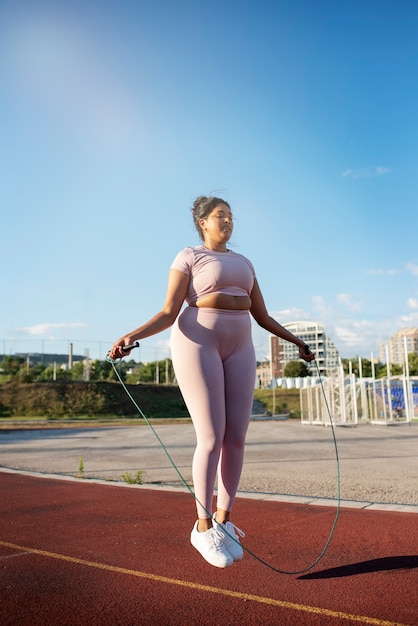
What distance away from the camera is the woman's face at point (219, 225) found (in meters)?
3.25

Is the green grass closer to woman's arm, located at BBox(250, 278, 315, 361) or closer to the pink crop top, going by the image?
woman's arm, located at BBox(250, 278, 315, 361)

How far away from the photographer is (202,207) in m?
3.33

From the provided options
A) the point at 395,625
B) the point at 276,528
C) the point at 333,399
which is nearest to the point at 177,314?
the point at 395,625

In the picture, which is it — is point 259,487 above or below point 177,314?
below

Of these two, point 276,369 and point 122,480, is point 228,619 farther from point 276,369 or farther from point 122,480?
point 276,369

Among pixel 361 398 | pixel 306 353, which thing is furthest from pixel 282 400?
pixel 306 353

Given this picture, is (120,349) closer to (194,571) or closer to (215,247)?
(215,247)

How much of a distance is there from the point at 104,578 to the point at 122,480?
200 inches

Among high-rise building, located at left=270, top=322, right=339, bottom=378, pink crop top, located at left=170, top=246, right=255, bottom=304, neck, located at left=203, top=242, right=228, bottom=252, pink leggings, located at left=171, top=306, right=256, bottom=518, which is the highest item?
high-rise building, located at left=270, top=322, right=339, bottom=378

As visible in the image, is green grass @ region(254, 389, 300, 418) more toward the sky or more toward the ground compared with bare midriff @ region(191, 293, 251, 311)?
more toward the ground

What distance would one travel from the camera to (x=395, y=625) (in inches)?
92.4

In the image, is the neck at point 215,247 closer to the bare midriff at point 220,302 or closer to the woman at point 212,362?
the woman at point 212,362

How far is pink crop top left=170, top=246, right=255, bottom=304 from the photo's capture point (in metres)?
3.07

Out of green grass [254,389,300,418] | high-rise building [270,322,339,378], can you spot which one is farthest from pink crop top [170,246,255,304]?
high-rise building [270,322,339,378]
